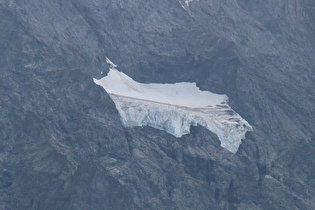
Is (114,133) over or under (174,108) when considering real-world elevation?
under

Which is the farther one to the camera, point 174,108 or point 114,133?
point 174,108

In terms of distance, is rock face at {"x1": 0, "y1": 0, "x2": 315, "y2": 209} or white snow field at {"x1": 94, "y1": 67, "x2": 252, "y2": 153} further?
white snow field at {"x1": 94, "y1": 67, "x2": 252, "y2": 153}

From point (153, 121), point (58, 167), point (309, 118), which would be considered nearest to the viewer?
point (58, 167)

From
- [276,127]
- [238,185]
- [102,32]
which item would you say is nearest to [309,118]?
[276,127]

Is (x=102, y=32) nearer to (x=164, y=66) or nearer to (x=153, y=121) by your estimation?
(x=164, y=66)
